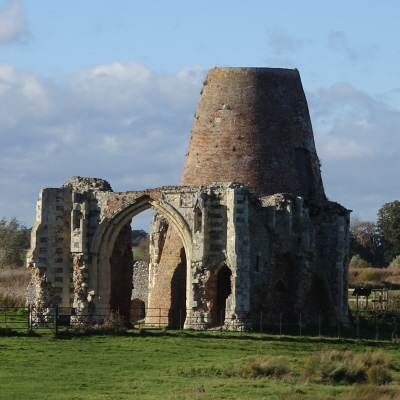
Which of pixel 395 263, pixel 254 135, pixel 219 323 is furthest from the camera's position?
pixel 395 263

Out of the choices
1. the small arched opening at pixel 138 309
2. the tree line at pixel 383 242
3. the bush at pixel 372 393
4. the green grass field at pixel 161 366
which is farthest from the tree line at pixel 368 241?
the bush at pixel 372 393

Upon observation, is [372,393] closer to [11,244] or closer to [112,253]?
[112,253]

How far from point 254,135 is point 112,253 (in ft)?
18.9

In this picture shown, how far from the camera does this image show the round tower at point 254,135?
131 feet

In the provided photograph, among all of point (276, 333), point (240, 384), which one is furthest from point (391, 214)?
point (240, 384)

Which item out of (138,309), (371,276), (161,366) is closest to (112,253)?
(138,309)

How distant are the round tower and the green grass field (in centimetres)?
661

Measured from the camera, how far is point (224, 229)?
37.4 metres

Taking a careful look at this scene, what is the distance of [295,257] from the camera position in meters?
39.1

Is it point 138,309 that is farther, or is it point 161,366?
point 138,309

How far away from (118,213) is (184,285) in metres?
3.34

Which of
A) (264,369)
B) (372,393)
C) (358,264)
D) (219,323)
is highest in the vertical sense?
(358,264)

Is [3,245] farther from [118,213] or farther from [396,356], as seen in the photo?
[396,356]

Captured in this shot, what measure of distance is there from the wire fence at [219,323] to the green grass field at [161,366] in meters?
1.45
